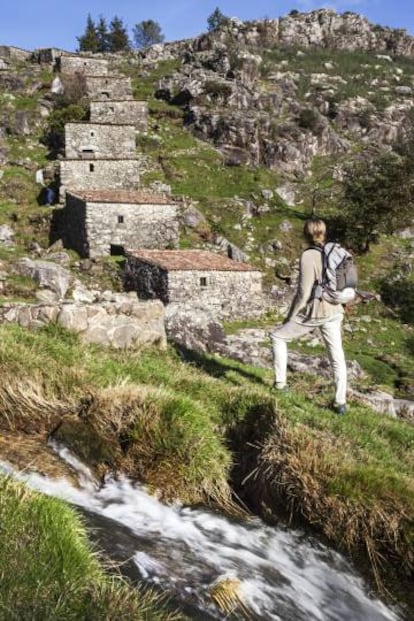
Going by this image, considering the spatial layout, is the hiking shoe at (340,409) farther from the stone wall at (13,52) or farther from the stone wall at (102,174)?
the stone wall at (13,52)

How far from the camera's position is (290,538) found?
240 inches

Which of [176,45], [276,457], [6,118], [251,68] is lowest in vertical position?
[276,457]

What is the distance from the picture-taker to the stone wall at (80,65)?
2169 inches

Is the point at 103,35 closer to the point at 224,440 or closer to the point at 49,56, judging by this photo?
the point at 49,56

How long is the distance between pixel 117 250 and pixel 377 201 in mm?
16367

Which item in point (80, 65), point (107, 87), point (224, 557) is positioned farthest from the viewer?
point (80, 65)

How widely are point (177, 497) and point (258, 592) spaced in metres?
1.77

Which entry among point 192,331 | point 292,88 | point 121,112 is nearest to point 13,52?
point 121,112

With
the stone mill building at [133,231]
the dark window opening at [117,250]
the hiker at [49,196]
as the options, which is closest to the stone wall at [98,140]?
the stone mill building at [133,231]

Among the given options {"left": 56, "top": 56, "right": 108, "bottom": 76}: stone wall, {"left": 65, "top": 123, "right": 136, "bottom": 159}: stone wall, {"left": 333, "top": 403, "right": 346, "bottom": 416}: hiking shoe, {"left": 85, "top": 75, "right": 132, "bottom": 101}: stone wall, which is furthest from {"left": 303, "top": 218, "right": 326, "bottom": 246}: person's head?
{"left": 56, "top": 56, "right": 108, "bottom": 76}: stone wall

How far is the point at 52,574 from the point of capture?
12.3ft

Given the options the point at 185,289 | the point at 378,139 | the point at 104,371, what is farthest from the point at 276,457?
the point at 378,139

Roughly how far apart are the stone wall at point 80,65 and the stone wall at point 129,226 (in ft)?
108

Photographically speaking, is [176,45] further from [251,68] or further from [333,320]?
[333,320]
